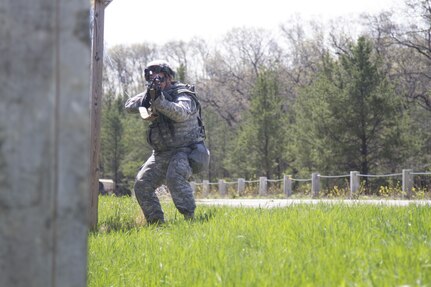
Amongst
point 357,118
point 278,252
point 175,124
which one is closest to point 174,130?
point 175,124

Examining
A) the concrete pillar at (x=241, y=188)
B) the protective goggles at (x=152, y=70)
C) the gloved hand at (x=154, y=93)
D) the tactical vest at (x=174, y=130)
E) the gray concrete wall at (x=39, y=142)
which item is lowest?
the concrete pillar at (x=241, y=188)

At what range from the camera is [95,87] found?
6.56 m

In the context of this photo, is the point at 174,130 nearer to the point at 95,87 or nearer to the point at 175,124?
the point at 175,124

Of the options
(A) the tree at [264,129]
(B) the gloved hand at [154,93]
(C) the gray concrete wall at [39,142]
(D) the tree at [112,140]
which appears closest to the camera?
(C) the gray concrete wall at [39,142]

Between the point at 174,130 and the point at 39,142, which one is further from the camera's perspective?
the point at 174,130

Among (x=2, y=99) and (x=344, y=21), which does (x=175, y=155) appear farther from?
(x=344, y=21)

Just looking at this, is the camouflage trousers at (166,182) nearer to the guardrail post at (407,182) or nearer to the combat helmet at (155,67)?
the combat helmet at (155,67)

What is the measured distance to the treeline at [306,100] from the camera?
28.0 meters

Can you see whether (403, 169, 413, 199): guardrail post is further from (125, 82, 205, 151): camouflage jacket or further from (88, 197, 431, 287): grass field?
(88, 197, 431, 287): grass field

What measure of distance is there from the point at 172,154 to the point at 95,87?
1169 mm

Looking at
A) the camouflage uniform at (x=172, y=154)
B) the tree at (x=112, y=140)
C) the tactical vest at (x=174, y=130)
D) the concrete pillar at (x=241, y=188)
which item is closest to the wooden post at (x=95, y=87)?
the camouflage uniform at (x=172, y=154)

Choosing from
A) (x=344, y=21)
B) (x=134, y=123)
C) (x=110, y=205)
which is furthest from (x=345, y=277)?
(x=134, y=123)

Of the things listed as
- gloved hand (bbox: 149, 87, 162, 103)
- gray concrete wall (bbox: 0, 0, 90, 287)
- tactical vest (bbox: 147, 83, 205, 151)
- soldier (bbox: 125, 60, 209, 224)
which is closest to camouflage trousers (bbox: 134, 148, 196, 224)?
soldier (bbox: 125, 60, 209, 224)

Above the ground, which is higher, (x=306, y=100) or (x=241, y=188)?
(x=306, y=100)
